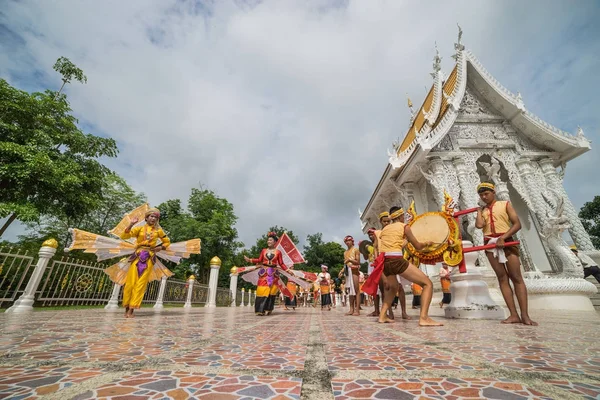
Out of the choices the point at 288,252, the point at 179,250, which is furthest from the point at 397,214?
the point at 179,250

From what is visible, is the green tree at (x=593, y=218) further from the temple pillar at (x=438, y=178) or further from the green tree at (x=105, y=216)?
the green tree at (x=105, y=216)

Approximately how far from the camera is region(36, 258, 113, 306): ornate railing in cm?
682

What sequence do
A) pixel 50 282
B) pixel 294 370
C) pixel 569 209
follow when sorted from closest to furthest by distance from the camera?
pixel 294 370
pixel 50 282
pixel 569 209

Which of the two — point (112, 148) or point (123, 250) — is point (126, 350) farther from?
point (112, 148)

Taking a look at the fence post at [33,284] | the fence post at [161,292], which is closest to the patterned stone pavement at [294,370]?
the fence post at [33,284]

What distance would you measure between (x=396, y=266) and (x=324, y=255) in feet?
130

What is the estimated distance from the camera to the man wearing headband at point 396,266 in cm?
339

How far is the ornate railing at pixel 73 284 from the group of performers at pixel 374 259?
2.46 metres

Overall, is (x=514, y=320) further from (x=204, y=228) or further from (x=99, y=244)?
(x=204, y=228)

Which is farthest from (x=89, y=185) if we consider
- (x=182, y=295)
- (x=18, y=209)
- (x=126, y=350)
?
(x=126, y=350)

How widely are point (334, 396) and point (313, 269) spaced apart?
135 feet

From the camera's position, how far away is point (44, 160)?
11680mm

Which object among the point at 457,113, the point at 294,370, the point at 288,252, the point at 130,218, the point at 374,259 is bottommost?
the point at 294,370

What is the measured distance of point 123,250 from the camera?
548cm
